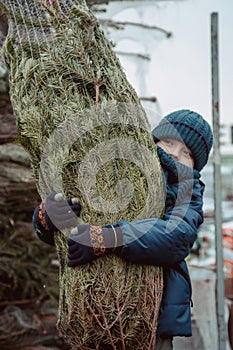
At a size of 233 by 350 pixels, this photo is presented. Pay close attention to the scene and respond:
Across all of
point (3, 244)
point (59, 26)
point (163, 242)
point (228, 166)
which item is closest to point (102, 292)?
point (163, 242)

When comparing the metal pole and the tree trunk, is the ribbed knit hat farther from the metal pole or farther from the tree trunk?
the metal pole

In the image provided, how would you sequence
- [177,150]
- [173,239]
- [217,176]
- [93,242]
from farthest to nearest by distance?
[217,176] < [177,150] < [173,239] < [93,242]

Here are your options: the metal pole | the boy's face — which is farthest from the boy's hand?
the metal pole

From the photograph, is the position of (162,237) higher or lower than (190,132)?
lower

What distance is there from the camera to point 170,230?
1982mm

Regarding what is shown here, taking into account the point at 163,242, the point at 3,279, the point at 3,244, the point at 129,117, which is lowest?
the point at 3,279

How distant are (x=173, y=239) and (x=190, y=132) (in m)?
0.52

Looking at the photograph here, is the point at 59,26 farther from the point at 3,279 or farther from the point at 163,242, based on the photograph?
the point at 3,279

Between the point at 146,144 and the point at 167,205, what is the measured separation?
0.85 ft

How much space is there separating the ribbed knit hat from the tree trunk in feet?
0.73

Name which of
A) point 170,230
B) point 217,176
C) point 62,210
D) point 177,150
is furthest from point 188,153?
point 217,176

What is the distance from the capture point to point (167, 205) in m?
2.13

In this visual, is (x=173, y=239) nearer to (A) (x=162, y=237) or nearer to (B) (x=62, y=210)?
(A) (x=162, y=237)

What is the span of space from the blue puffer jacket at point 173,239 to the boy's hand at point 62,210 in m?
0.18
